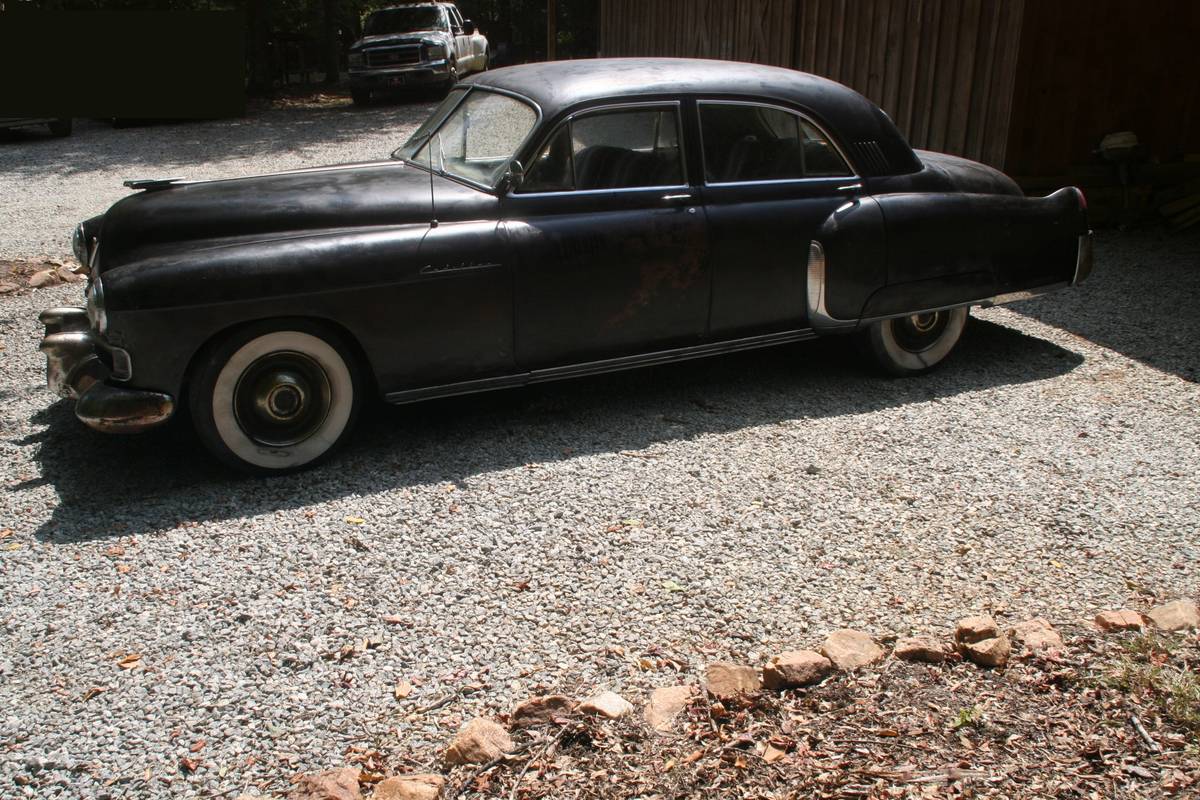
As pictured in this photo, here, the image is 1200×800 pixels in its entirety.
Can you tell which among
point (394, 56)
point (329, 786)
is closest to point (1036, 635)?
point (329, 786)

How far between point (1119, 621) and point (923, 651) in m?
0.73

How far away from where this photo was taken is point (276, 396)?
4.52 metres

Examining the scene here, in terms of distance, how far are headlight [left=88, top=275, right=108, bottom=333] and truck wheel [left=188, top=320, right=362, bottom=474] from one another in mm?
431

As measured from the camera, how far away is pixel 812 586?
149 inches

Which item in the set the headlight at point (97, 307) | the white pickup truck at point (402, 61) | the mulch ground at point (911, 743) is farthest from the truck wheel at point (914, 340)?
the white pickup truck at point (402, 61)

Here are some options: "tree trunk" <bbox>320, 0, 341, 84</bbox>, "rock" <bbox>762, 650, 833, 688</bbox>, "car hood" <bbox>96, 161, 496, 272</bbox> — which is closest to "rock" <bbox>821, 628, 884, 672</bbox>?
"rock" <bbox>762, 650, 833, 688</bbox>

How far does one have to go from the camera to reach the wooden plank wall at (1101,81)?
933 cm

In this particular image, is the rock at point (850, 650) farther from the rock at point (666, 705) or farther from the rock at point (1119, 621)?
the rock at point (1119, 621)

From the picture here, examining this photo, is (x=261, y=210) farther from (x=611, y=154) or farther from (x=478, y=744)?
(x=478, y=744)

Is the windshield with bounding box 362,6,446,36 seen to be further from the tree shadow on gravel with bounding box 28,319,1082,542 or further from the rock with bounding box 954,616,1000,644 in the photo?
the rock with bounding box 954,616,1000,644

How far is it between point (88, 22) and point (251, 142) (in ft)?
15.7

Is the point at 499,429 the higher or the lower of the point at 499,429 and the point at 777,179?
the lower

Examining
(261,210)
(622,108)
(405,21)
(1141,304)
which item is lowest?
(1141,304)

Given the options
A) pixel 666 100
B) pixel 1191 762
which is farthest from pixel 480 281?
pixel 1191 762
